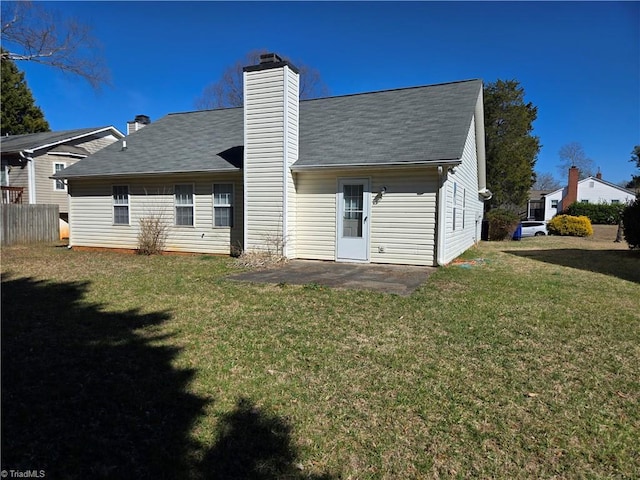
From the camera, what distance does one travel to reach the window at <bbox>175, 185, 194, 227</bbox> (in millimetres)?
12078

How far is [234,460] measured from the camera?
7.86ft

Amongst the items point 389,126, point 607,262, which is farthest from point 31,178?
point 607,262

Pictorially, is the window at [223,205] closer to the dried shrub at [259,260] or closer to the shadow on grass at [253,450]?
the dried shrub at [259,260]

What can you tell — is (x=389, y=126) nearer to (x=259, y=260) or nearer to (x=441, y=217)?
(x=441, y=217)

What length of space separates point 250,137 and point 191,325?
6.71 metres

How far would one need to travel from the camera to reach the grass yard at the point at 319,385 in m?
2.43

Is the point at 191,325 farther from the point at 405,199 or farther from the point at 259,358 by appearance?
the point at 405,199

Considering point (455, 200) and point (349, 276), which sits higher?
point (455, 200)

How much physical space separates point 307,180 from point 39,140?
1901cm

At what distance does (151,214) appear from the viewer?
495 inches

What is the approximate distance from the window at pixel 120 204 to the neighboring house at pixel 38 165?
7.88 meters

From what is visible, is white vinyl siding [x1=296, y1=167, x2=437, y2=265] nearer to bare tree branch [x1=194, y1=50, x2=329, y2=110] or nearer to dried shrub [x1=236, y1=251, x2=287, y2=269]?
dried shrub [x1=236, y1=251, x2=287, y2=269]

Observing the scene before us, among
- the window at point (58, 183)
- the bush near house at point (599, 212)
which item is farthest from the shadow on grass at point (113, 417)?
the bush near house at point (599, 212)

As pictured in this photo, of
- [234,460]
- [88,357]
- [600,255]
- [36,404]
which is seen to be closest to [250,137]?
[88,357]
